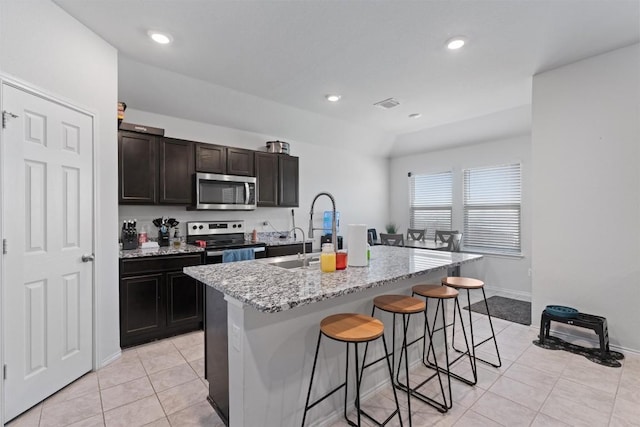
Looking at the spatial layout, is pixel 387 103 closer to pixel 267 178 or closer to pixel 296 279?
pixel 267 178

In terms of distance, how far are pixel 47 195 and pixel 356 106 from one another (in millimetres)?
3539

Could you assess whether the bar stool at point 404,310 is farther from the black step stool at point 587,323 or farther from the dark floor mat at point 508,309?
the dark floor mat at point 508,309

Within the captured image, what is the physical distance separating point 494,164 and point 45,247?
5.89m

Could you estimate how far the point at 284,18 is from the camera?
7.56 ft

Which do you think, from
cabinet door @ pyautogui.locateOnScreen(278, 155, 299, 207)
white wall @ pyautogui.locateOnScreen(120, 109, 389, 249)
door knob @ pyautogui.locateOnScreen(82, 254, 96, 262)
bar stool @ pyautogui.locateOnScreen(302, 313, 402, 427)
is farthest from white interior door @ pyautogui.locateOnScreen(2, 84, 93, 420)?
cabinet door @ pyautogui.locateOnScreen(278, 155, 299, 207)

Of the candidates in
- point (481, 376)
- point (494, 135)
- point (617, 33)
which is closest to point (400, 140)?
point (494, 135)

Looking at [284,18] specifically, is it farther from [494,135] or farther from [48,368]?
[494,135]

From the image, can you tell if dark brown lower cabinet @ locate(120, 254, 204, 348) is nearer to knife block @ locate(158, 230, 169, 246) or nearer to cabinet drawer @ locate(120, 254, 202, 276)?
cabinet drawer @ locate(120, 254, 202, 276)

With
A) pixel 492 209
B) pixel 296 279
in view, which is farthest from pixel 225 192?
pixel 492 209

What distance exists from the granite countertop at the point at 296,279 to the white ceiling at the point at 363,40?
6.16 feet

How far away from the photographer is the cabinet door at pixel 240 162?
13.4ft

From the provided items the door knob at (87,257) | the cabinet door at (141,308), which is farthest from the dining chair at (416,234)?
the door knob at (87,257)

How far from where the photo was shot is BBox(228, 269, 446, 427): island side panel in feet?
5.12

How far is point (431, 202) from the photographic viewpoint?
6047 mm
